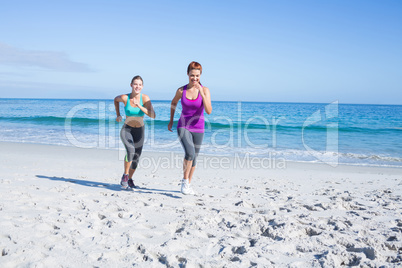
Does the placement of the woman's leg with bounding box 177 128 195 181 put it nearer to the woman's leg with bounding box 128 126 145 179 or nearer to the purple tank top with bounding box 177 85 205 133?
the purple tank top with bounding box 177 85 205 133

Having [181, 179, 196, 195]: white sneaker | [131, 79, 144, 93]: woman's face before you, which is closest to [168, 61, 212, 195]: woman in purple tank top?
[181, 179, 196, 195]: white sneaker

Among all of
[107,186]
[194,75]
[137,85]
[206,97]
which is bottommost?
[107,186]

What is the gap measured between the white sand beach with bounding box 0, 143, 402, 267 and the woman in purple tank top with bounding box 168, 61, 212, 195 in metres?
0.79

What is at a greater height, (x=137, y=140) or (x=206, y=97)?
(x=206, y=97)

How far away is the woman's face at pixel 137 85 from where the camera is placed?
456 centimetres

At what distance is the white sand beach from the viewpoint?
254cm

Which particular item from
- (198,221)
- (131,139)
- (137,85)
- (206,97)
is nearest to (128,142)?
(131,139)

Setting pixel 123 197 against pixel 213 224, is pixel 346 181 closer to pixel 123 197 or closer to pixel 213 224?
pixel 213 224

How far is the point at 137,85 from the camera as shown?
4570 mm

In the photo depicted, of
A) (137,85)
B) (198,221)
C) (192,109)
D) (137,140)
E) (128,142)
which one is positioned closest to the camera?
(198,221)

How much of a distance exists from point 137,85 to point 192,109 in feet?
3.15

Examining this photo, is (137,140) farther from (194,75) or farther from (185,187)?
(194,75)

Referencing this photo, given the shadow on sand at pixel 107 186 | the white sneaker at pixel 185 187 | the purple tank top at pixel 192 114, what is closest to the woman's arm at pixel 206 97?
the purple tank top at pixel 192 114

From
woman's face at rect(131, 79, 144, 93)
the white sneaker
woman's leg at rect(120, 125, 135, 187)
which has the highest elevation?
woman's face at rect(131, 79, 144, 93)
